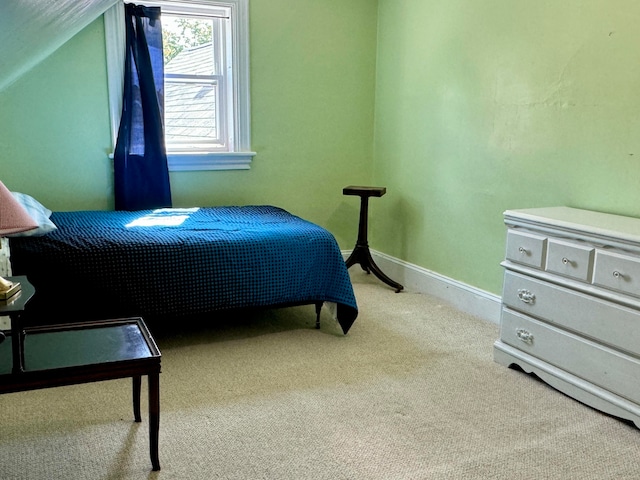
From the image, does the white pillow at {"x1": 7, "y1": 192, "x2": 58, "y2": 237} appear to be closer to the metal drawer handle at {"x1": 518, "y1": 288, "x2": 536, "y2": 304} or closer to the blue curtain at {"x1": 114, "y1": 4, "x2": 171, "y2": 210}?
the blue curtain at {"x1": 114, "y1": 4, "x2": 171, "y2": 210}

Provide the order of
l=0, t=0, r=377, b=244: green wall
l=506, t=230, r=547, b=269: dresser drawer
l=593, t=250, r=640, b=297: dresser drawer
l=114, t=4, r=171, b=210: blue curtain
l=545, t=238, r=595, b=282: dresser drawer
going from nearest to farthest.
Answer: l=593, t=250, r=640, b=297: dresser drawer, l=545, t=238, r=595, b=282: dresser drawer, l=506, t=230, r=547, b=269: dresser drawer, l=0, t=0, r=377, b=244: green wall, l=114, t=4, r=171, b=210: blue curtain

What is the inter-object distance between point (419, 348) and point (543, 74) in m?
1.50

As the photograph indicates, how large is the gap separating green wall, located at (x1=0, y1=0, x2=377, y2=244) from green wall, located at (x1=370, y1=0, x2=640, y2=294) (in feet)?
0.71

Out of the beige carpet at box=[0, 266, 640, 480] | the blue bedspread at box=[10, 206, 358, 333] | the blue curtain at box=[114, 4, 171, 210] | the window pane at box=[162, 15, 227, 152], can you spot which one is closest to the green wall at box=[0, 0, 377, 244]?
the blue curtain at box=[114, 4, 171, 210]

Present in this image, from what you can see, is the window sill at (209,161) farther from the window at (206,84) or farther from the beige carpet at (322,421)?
the beige carpet at (322,421)

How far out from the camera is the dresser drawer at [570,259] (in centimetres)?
227

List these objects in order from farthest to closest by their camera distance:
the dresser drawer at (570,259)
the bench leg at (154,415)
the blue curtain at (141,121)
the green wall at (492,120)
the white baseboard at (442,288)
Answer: the blue curtain at (141,121), the white baseboard at (442,288), the green wall at (492,120), the dresser drawer at (570,259), the bench leg at (154,415)

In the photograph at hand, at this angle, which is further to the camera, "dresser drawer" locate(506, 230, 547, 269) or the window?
the window

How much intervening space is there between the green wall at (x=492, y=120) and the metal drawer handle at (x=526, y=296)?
545 millimetres

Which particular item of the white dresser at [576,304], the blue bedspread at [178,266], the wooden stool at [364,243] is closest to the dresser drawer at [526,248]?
the white dresser at [576,304]

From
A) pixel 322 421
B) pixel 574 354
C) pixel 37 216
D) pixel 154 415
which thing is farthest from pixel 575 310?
pixel 37 216

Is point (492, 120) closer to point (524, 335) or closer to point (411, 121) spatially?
point (411, 121)

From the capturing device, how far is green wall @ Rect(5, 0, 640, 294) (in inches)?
106

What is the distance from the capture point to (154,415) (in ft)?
5.96
